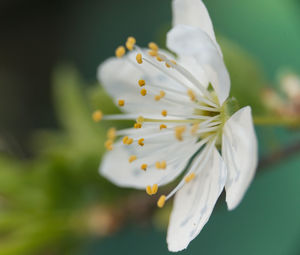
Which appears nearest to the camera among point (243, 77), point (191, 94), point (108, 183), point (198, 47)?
point (198, 47)

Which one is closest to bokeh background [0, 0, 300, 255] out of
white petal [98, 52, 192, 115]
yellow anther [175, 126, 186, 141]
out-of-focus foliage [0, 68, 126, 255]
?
out-of-focus foliage [0, 68, 126, 255]

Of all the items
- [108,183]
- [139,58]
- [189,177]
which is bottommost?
[108,183]

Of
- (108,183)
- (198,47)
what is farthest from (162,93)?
(108,183)

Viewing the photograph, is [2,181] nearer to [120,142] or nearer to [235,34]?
[120,142]

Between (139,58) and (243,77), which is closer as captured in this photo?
(139,58)

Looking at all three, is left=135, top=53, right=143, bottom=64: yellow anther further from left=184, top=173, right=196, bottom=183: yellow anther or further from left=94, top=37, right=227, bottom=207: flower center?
left=184, top=173, right=196, bottom=183: yellow anther

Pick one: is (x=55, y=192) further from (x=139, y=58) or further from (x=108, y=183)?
(x=139, y=58)

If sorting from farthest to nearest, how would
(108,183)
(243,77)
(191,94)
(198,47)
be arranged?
(108,183) < (243,77) < (191,94) < (198,47)
